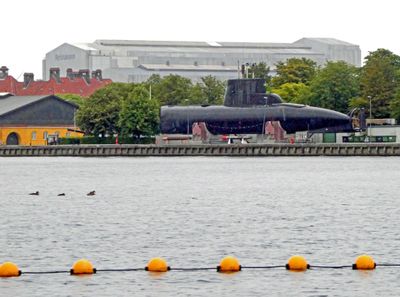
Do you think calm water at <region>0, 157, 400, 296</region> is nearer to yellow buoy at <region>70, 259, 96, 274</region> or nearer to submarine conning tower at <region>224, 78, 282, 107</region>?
yellow buoy at <region>70, 259, 96, 274</region>

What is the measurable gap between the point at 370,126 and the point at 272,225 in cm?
12830

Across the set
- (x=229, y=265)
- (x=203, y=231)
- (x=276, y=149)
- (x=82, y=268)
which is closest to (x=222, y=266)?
(x=229, y=265)

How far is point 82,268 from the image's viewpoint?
5069cm

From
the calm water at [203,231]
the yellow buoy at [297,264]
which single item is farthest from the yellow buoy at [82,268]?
the yellow buoy at [297,264]

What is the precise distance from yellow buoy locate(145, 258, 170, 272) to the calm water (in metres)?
0.61

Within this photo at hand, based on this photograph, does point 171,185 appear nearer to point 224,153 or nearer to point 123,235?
point 123,235

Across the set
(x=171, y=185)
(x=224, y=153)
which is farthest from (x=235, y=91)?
(x=171, y=185)

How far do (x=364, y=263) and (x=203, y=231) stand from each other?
56.7ft

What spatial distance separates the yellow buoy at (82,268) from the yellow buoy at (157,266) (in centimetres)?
207

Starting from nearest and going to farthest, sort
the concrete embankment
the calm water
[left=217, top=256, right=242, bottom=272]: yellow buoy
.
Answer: the calm water
[left=217, top=256, right=242, bottom=272]: yellow buoy
the concrete embankment

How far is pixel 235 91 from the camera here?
198 meters

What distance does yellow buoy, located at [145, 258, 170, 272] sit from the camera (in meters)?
51.4

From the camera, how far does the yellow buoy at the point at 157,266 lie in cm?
5144

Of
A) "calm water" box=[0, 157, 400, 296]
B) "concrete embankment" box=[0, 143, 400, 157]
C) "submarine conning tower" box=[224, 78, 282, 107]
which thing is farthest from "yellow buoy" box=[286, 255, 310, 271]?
"submarine conning tower" box=[224, 78, 282, 107]
